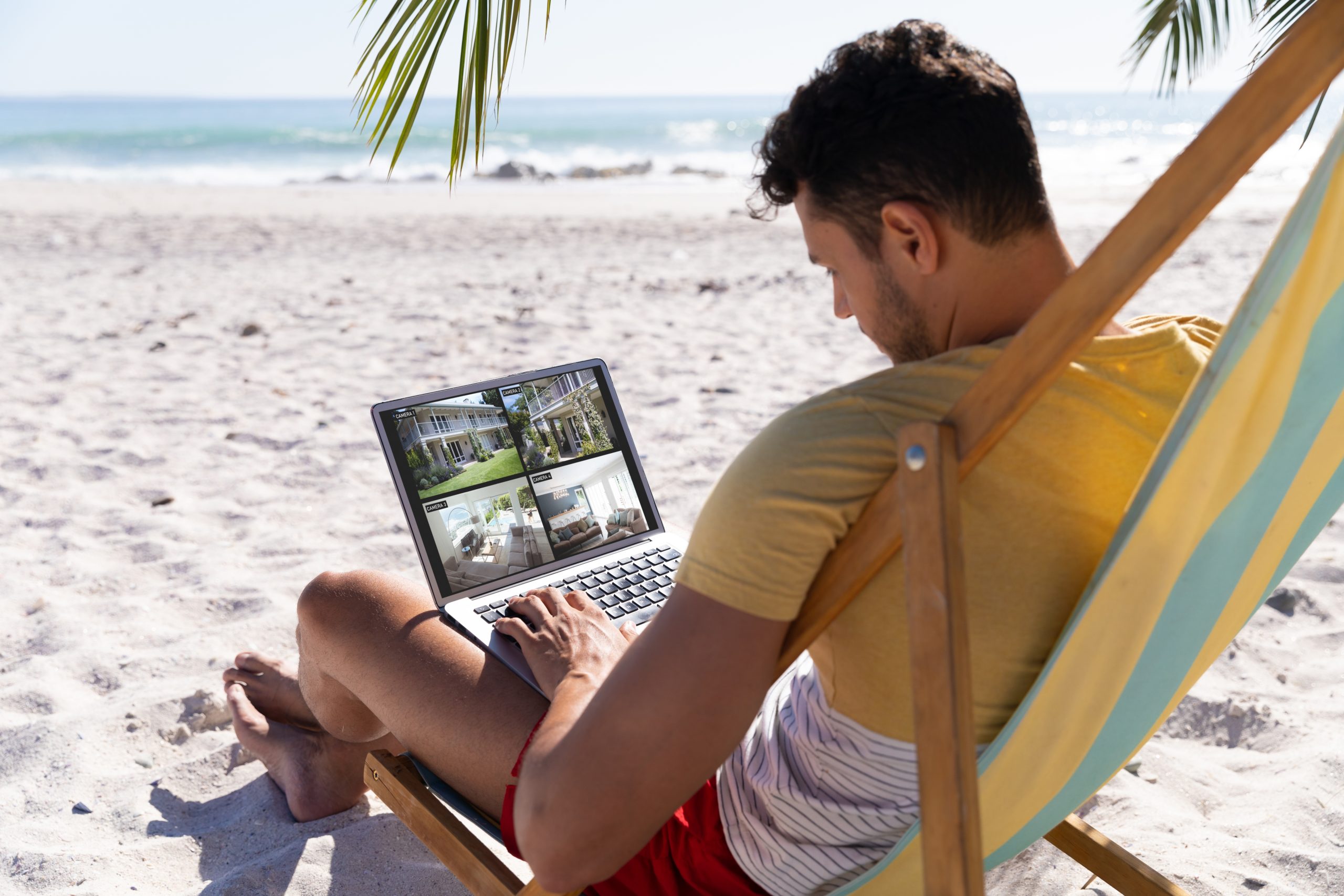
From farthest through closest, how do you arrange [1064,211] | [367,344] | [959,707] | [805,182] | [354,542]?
[1064,211] < [367,344] < [354,542] < [805,182] < [959,707]

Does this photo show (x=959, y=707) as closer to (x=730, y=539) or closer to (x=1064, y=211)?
(x=730, y=539)

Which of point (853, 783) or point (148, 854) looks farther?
point (148, 854)

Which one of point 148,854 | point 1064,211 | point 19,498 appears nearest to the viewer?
point 148,854

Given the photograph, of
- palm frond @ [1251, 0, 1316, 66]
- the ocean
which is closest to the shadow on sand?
palm frond @ [1251, 0, 1316, 66]

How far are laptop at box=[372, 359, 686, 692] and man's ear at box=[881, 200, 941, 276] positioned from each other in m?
0.87

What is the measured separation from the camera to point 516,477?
6.27 feet

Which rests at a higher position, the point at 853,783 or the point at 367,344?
the point at 853,783

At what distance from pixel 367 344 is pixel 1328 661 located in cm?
443

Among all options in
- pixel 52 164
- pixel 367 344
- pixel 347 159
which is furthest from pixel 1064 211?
pixel 52 164

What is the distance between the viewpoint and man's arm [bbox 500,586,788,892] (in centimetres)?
99

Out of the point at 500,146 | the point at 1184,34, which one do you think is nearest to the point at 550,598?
the point at 1184,34

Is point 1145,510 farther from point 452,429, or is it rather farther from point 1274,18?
point 1274,18

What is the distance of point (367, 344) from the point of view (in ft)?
17.7

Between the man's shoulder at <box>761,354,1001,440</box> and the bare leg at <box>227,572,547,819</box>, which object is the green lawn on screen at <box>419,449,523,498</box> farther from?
the man's shoulder at <box>761,354,1001,440</box>
